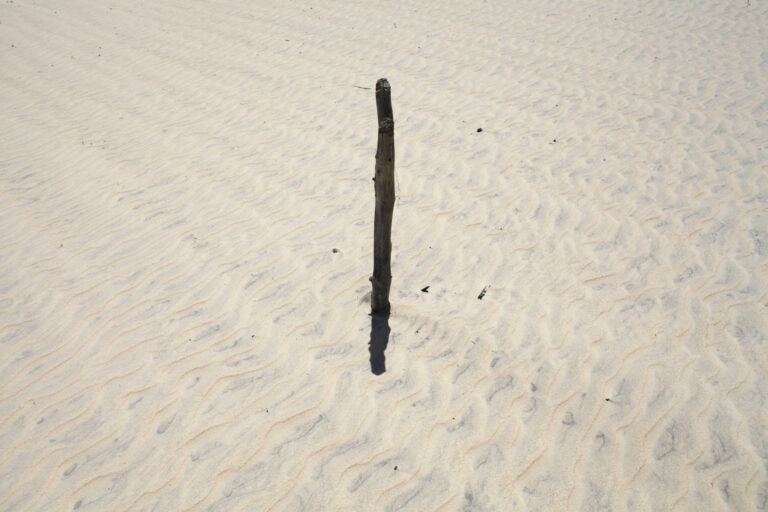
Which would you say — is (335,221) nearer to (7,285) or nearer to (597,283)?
(597,283)

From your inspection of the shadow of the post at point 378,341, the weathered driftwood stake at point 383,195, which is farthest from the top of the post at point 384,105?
the shadow of the post at point 378,341

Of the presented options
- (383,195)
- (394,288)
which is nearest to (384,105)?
(383,195)

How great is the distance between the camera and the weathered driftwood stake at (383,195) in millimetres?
3283

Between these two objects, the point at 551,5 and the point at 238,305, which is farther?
the point at 551,5

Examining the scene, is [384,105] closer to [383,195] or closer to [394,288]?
[383,195]

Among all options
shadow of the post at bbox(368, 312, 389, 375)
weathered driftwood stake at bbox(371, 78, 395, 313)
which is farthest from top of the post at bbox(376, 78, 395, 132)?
shadow of the post at bbox(368, 312, 389, 375)

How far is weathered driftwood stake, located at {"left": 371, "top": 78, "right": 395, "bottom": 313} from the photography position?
3283 mm

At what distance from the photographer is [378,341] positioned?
12.8 ft

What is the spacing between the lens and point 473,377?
3.63m

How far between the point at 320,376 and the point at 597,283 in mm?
2636

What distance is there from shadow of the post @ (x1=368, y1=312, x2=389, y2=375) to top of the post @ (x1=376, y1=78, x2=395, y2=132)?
5.17 feet

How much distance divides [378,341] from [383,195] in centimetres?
116

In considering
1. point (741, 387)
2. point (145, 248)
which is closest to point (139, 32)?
point (145, 248)

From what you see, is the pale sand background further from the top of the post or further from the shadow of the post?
the top of the post
